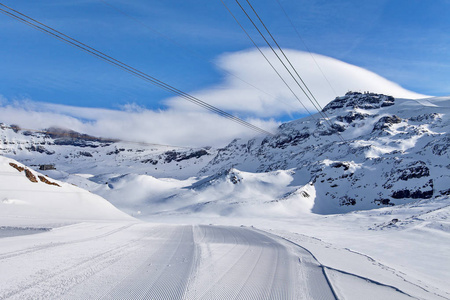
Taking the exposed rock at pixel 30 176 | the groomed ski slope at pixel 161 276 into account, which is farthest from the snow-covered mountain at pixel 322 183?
the groomed ski slope at pixel 161 276

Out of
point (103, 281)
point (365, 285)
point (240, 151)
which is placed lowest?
point (365, 285)

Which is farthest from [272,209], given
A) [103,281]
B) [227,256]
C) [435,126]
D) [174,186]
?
[435,126]

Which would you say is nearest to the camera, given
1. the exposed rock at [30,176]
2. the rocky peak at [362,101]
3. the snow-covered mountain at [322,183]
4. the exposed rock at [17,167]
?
the exposed rock at [30,176]

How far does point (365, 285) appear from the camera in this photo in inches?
261

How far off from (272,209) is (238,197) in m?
13.2

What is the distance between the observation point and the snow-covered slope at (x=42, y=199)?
1102 inches

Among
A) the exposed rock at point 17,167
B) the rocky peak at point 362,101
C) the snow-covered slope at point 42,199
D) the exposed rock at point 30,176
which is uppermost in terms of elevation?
the rocky peak at point 362,101

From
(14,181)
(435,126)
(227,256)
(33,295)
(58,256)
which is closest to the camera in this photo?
(33,295)

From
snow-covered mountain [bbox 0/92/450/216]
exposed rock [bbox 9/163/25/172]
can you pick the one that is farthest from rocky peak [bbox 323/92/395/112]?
exposed rock [bbox 9/163/25/172]

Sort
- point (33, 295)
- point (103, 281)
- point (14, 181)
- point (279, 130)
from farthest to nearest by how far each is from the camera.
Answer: point (279, 130) → point (14, 181) → point (103, 281) → point (33, 295)

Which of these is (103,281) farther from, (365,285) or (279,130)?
(279,130)

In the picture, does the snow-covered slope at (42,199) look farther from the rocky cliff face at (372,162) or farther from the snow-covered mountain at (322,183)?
the rocky cliff face at (372,162)

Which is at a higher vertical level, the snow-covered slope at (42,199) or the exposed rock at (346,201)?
the snow-covered slope at (42,199)

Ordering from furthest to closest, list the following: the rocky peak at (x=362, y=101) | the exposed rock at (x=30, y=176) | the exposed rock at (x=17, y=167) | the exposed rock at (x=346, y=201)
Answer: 1. the rocky peak at (x=362, y=101)
2. the exposed rock at (x=346, y=201)
3. the exposed rock at (x=17, y=167)
4. the exposed rock at (x=30, y=176)
